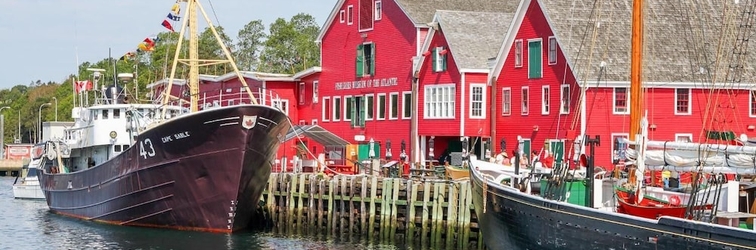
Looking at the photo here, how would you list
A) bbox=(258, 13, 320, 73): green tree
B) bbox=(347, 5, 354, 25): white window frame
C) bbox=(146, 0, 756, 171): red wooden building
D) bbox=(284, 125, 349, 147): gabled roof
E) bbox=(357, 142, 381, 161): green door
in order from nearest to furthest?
bbox=(146, 0, 756, 171): red wooden building
bbox=(357, 142, 381, 161): green door
bbox=(284, 125, 349, 147): gabled roof
bbox=(347, 5, 354, 25): white window frame
bbox=(258, 13, 320, 73): green tree

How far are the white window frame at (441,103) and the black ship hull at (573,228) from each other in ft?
56.7

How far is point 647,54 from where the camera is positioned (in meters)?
43.9

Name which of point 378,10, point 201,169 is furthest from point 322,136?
point 201,169

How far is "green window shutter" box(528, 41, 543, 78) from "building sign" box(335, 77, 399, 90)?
8.73 meters

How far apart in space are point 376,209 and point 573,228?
17117 millimetres

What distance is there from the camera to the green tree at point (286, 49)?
89438mm

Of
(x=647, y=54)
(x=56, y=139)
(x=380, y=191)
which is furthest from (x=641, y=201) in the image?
(x=56, y=139)

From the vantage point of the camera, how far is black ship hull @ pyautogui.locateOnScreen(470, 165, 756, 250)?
65.4 ft

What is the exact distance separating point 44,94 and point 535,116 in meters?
102

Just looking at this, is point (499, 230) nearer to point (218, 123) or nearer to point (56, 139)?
point (218, 123)

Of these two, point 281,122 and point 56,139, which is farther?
point 56,139

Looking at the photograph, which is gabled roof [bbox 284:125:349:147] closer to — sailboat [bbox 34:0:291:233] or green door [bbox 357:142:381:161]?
green door [bbox 357:142:381:161]

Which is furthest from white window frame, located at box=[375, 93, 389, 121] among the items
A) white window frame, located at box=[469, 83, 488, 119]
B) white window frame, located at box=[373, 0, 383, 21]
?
white window frame, located at box=[469, 83, 488, 119]

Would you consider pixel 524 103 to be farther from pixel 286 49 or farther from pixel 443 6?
pixel 286 49
